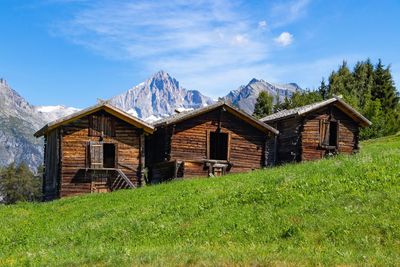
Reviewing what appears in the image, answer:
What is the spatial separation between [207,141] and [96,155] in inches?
306

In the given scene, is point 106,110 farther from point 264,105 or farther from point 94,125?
point 264,105

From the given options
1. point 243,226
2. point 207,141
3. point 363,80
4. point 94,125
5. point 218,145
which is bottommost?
point 243,226

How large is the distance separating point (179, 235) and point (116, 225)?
3.17 meters

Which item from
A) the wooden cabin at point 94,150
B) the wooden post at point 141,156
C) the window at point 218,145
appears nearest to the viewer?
the wooden cabin at point 94,150

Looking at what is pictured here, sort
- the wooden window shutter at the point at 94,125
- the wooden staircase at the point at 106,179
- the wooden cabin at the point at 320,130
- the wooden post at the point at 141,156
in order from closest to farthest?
the wooden staircase at the point at 106,179, the wooden window shutter at the point at 94,125, the wooden post at the point at 141,156, the wooden cabin at the point at 320,130

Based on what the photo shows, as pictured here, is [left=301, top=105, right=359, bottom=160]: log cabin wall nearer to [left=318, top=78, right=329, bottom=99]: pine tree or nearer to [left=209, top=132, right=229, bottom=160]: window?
[left=209, top=132, right=229, bottom=160]: window

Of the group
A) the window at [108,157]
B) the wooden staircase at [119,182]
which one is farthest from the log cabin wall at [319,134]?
the window at [108,157]

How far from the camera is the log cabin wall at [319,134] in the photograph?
42.3 m

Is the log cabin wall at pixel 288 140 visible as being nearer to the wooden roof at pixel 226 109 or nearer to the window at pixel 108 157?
the wooden roof at pixel 226 109

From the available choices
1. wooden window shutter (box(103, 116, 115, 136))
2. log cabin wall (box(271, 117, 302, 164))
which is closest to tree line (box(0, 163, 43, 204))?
log cabin wall (box(271, 117, 302, 164))

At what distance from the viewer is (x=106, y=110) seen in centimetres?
3591

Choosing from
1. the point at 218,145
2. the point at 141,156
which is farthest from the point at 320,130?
the point at 141,156

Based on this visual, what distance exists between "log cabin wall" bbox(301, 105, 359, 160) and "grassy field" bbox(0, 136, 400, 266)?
807 inches

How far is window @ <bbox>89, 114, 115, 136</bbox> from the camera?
35625mm
